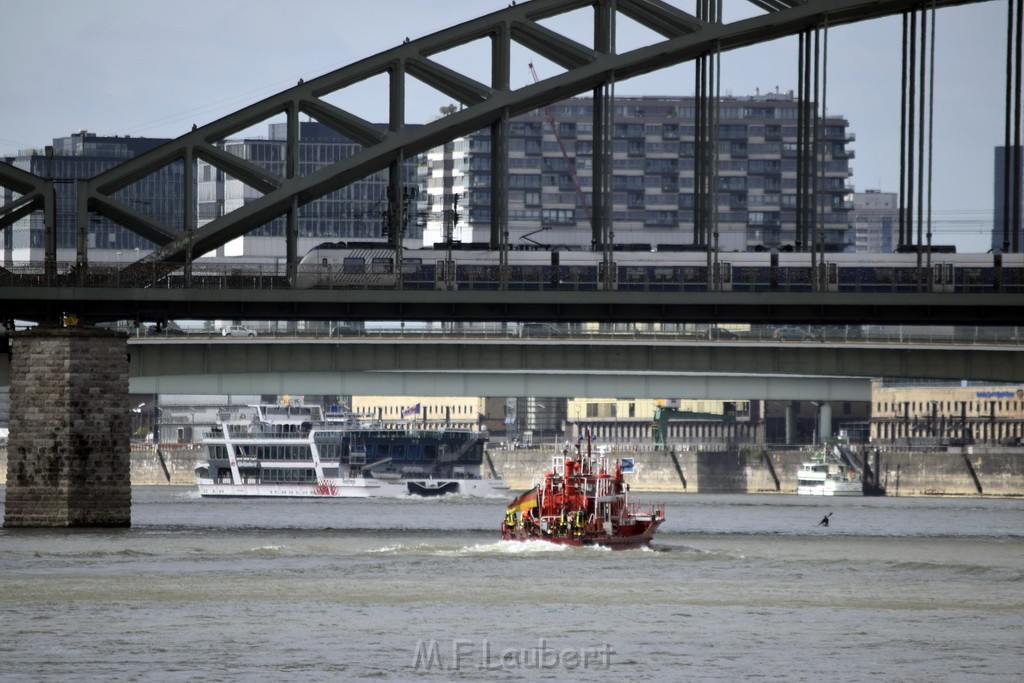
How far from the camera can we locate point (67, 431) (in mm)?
74875

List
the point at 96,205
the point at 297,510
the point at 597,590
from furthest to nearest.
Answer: the point at 297,510 < the point at 96,205 < the point at 597,590

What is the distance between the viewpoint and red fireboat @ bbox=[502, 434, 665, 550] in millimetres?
76812

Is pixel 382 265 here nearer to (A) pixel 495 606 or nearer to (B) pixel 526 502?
(B) pixel 526 502

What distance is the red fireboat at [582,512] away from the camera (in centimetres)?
7681

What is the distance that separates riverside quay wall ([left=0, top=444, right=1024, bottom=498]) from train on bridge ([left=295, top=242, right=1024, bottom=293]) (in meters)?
87.1

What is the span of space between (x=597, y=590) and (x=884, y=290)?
3310cm

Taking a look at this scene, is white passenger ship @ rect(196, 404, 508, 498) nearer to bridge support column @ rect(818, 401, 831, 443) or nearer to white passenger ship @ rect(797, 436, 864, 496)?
white passenger ship @ rect(797, 436, 864, 496)

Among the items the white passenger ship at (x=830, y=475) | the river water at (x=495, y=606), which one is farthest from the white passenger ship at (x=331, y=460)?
the river water at (x=495, y=606)

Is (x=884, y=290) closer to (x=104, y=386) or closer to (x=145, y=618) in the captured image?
(x=104, y=386)

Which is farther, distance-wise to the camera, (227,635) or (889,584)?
(889,584)

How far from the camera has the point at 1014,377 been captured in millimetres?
94375

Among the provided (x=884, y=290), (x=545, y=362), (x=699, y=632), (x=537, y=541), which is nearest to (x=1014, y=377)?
(x=884, y=290)

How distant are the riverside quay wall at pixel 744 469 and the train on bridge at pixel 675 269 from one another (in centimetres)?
8713

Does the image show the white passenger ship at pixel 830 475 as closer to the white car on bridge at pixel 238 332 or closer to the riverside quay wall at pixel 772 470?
the riverside quay wall at pixel 772 470
